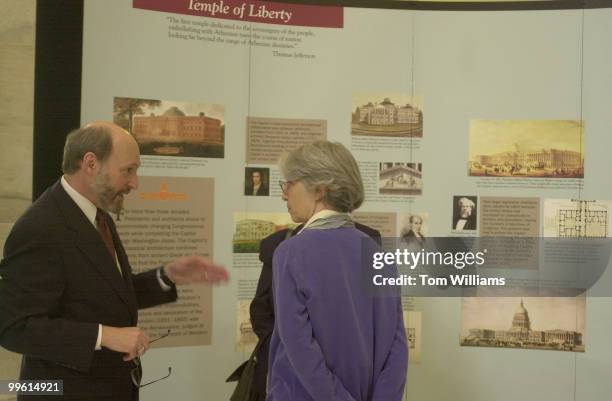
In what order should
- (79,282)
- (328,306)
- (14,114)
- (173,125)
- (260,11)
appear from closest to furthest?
1. (328,306)
2. (79,282)
3. (14,114)
4. (173,125)
5. (260,11)

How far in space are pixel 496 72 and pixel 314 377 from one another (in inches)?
65.0

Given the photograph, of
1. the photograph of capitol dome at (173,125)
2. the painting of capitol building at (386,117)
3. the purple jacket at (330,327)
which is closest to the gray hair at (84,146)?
the purple jacket at (330,327)

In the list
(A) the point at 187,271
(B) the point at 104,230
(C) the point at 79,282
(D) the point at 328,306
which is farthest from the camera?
(A) the point at 187,271

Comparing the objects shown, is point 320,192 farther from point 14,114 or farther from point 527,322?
point 527,322

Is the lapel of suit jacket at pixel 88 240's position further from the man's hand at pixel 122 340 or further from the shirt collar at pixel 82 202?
the man's hand at pixel 122 340

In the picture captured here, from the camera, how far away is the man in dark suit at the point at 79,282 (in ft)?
4.26

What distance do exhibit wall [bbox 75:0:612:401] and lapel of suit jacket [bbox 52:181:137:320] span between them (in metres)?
0.75

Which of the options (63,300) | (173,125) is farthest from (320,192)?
(173,125)

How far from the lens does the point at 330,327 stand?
128 centimetres

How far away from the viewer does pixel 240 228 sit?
7.58 ft

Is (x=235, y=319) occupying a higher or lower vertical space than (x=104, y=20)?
lower

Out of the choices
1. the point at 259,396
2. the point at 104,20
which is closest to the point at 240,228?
the point at 259,396

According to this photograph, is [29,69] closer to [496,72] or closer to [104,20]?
[104,20]

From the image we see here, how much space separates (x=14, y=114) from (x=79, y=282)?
2.45ft
